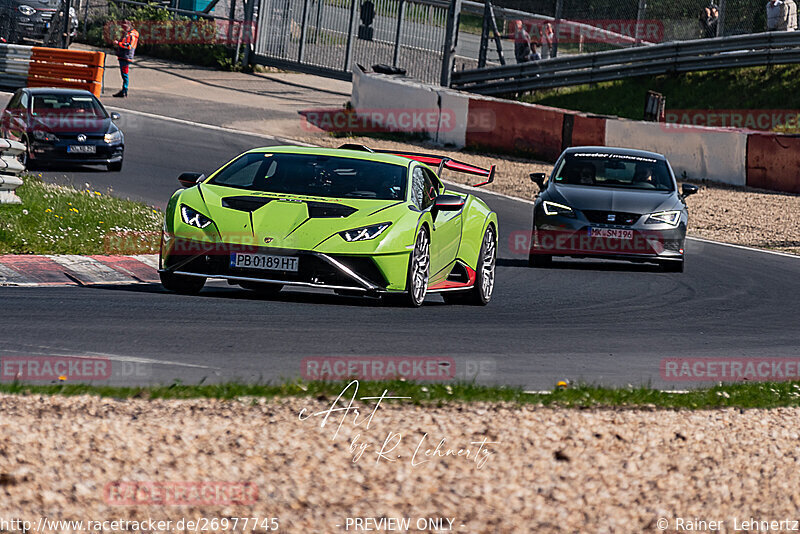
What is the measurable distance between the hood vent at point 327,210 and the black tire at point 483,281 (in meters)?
2.18

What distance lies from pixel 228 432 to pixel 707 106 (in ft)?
80.5

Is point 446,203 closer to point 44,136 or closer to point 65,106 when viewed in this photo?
point 44,136

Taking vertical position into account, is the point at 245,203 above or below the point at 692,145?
below

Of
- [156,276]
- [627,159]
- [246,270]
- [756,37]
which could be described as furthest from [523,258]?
[756,37]

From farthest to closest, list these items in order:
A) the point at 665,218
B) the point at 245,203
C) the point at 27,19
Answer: the point at 27,19
the point at 665,218
the point at 245,203

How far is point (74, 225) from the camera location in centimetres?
1357

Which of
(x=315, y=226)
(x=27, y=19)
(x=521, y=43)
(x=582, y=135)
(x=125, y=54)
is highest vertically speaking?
(x=521, y=43)

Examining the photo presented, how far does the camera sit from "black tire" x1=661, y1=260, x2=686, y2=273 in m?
15.6

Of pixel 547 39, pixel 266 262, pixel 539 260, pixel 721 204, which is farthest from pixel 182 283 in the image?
pixel 547 39

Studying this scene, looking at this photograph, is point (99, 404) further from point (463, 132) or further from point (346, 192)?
point (463, 132)

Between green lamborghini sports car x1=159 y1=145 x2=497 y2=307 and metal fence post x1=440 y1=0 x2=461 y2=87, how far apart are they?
1943 cm

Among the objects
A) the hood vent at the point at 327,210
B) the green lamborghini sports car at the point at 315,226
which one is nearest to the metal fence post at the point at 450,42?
the green lamborghini sports car at the point at 315,226

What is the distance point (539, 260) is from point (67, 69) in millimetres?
16942

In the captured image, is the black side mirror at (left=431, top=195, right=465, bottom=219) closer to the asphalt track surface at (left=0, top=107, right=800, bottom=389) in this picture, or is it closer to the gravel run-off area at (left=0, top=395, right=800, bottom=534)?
the asphalt track surface at (left=0, top=107, right=800, bottom=389)
